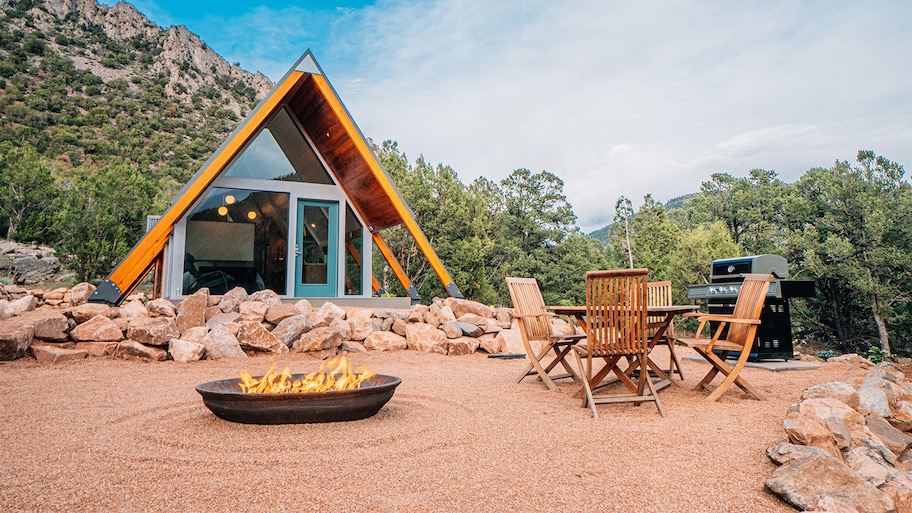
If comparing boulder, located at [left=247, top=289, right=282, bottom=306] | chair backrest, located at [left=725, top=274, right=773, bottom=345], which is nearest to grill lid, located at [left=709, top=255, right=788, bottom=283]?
chair backrest, located at [left=725, top=274, right=773, bottom=345]

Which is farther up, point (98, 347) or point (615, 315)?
point (615, 315)

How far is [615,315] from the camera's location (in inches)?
138

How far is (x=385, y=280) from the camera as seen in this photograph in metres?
15.0

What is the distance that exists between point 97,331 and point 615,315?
5955 mm

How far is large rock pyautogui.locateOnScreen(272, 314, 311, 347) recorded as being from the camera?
6.53 meters

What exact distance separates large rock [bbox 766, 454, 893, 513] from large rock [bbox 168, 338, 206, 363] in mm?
5769

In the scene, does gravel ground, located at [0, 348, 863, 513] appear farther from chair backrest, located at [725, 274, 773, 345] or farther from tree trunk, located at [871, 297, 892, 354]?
tree trunk, located at [871, 297, 892, 354]

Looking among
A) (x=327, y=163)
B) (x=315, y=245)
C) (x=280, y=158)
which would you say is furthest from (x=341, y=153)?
(x=315, y=245)

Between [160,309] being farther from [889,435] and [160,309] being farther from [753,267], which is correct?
[753,267]

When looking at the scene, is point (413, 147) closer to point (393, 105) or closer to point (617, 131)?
point (393, 105)

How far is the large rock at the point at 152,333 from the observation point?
5805 millimetres

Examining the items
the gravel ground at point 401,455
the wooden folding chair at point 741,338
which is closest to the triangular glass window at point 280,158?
the gravel ground at point 401,455

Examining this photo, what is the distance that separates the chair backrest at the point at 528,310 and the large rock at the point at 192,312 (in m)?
4.40

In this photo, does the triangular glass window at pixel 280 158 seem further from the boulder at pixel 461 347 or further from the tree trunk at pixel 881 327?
the tree trunk at pixel 881 327
